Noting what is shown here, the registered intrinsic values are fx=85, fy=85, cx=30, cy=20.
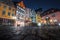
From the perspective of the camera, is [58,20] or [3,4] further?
[58,20]

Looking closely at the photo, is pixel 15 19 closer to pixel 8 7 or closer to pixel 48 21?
pixel 8 7

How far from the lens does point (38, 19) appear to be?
70875mm

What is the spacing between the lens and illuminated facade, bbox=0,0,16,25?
33875mm

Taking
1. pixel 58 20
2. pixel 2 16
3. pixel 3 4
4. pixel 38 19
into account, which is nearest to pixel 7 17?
pixel 2 16

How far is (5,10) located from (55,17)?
32.2m

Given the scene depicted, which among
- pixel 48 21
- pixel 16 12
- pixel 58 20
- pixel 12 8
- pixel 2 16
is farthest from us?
pixel 48 21

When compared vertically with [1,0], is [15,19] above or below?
below

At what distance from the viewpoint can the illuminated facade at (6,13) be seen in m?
33.9

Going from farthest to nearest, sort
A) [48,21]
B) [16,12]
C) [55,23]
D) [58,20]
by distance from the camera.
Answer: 1. [48,21]
2. [55,23]
3. [58,20]
4. [16,12]

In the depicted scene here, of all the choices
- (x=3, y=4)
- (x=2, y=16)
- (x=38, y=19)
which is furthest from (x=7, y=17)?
(x=38, y=19)

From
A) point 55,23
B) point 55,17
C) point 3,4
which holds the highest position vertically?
point 3,4

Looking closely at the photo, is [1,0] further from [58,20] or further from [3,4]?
[58,20]

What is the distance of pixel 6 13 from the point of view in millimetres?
36625

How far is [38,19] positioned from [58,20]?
21695 mm
